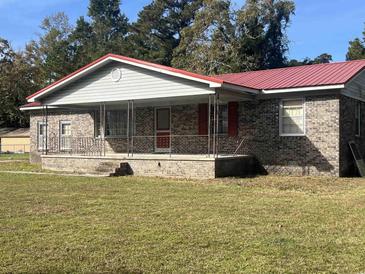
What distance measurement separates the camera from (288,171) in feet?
52.6

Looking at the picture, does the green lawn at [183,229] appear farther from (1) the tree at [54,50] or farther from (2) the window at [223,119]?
(1) the tree at [54,50]

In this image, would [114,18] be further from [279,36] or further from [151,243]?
[151,243]

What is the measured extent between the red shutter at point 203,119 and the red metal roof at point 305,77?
6.12 feet

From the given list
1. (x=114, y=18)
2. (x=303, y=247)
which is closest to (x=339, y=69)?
(x=303, y=247)

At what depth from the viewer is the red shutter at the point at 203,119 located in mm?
18297

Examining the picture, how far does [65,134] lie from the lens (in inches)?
938

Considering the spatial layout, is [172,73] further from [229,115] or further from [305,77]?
[305,77]

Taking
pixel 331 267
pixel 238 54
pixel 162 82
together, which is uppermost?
pixel 238 54

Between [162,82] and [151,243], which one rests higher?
[162,82]

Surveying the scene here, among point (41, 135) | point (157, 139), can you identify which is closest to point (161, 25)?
point (41, 135)

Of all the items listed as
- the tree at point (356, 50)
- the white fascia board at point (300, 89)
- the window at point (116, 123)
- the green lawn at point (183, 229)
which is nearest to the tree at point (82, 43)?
the tree at point (356, 50)

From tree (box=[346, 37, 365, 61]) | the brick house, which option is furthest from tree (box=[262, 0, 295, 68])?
the brick house

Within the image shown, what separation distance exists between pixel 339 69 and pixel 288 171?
4.41m

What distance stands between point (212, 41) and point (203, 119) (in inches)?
844
